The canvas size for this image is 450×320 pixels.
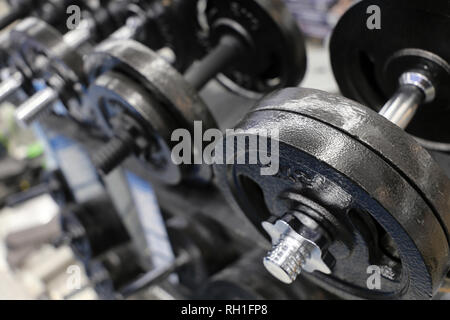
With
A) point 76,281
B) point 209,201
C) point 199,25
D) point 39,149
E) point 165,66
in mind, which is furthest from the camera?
point 39,149

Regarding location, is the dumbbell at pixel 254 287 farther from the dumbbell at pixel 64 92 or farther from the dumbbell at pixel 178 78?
the dumbbell at pixel 64 92

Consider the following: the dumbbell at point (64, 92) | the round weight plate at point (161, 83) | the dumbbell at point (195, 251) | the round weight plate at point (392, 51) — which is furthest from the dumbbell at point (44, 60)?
the round weight plate at point (392, 51)

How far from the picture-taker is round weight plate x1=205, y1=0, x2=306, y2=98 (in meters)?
0.72

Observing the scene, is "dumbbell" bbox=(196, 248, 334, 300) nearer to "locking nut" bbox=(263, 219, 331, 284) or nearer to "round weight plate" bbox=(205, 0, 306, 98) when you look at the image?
"locking nut" bbox=(263, 219, 331, 284)

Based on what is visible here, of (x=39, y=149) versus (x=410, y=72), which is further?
(x=39, y=149)

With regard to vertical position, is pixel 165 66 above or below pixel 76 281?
above

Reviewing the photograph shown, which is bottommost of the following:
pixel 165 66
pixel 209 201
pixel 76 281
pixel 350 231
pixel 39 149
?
pixel 39 149

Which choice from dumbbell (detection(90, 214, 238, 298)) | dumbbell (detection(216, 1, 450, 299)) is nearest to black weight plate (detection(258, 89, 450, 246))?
dumbbell (detection(216, 1, 450, 299))

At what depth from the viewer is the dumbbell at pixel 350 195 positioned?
1.31ft

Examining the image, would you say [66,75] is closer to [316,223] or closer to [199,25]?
[199,25]

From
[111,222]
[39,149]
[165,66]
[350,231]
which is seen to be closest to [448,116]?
[350,231]

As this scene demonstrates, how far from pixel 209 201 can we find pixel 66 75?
0.30m

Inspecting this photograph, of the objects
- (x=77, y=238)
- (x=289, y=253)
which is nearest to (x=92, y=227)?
(x=77, y=238)

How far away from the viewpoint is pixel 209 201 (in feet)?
2.37
